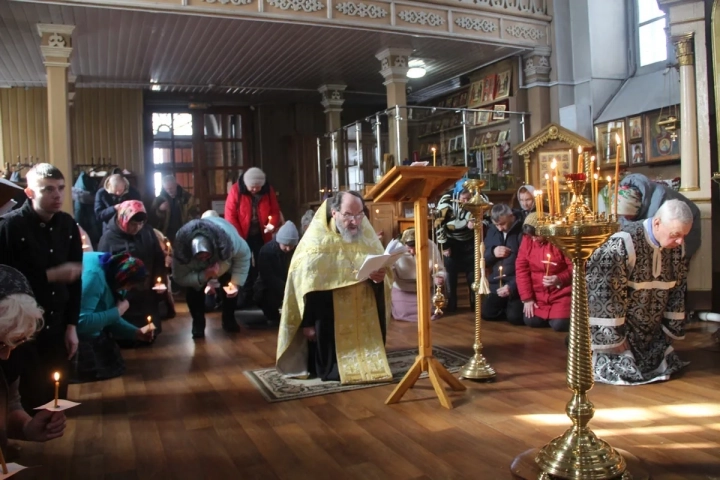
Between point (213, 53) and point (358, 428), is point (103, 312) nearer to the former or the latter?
point (358, 428)

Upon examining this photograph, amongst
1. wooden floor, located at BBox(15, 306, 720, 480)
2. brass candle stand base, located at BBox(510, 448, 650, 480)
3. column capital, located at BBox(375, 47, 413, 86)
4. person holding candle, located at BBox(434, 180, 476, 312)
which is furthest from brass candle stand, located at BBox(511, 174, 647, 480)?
column capital, located at BBox(375, 47, 413, 86)

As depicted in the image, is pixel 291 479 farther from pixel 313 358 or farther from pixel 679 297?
pixel 679 297

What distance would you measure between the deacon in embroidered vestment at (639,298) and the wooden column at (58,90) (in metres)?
5.81

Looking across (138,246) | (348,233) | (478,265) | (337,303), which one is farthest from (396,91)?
(337,303)

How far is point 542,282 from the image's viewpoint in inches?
231

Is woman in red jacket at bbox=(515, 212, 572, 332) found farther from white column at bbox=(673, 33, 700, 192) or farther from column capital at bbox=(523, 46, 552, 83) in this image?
column capital at bbox=(523, 46, 552, 83)

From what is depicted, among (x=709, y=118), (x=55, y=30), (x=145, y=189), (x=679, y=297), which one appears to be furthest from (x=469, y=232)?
(x=145, y=189)

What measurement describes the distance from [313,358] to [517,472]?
206 cm

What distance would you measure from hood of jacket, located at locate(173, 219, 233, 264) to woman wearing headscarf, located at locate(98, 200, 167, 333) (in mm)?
228

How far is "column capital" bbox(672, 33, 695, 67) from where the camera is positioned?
6.18 meters

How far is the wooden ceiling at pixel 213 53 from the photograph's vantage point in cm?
752

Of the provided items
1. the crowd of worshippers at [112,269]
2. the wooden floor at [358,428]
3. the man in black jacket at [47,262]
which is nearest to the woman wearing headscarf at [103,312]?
the crowd of worshippers at [112,269]

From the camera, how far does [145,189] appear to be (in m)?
11.5

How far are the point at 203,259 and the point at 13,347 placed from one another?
395 centimetres
